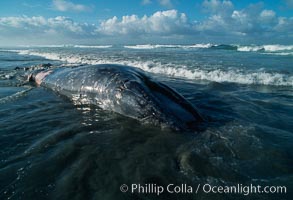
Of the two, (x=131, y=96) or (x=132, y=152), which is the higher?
(x=131, y=96)

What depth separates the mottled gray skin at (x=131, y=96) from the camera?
4.91 m

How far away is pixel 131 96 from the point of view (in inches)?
208

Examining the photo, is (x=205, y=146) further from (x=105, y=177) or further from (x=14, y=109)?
(x=14, y=109)

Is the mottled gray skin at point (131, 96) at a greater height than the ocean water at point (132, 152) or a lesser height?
greater

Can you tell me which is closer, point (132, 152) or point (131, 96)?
point (132, 152)

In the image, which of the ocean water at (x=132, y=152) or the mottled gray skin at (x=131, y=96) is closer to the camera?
the ocean water at (x=132, y=152)

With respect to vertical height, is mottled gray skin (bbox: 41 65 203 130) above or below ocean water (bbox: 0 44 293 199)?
above

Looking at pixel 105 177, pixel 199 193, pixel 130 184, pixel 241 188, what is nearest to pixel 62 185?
pixel 105 177

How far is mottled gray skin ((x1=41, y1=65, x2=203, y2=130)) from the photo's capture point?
193 inches

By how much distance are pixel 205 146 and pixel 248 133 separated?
97cm

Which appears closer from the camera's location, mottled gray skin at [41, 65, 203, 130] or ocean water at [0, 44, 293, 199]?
ocean water at [0, 44, 293, 199]

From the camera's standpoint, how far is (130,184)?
3.19 m

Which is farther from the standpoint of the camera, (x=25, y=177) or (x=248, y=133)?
(x=248, y=133)

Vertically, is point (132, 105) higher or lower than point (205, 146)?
higher
